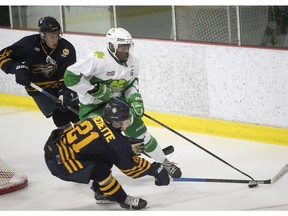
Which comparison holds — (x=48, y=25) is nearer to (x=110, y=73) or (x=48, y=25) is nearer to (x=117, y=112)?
(x=110, y=73)

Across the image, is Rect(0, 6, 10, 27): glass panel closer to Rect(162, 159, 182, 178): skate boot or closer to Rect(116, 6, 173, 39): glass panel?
Rect(116, 6, 173, 39): glass panel

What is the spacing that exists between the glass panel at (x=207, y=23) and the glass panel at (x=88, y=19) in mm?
745

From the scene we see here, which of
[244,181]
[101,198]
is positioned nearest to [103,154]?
[101,198]

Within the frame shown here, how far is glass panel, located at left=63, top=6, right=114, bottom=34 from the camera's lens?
791cm

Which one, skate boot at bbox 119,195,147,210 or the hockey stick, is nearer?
skate boot at bbox 119,195,147,210

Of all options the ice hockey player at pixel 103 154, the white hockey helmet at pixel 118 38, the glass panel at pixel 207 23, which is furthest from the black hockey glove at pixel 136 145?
the glass panel at pixel 207 23

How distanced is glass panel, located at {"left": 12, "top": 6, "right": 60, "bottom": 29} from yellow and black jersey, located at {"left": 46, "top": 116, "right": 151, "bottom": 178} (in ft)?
10.7

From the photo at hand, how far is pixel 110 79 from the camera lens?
5688 millimetres

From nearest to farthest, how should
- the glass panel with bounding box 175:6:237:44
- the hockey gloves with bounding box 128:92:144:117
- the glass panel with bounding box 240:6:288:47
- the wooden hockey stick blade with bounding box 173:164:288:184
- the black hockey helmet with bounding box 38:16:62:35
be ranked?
the wooden hockey stick blade with bounding box 173:164:288:184 < the hockey gloves with bounding box 128:92:144:117 < the black hockey helmet with bounding box 38:16:62:35 < the glass panel with bounding box 240:6:288:47 < the glass panel with bounding box 175:6:237:44

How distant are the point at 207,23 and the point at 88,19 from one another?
1.25 m

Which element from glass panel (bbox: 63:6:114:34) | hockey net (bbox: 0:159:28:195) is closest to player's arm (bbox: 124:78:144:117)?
hockey net (bbox: 0:159:28:195)

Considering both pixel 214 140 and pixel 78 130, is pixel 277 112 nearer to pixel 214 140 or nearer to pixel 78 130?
pixel 214 140

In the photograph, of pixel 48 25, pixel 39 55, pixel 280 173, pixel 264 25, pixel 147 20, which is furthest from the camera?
pixel 147 20
